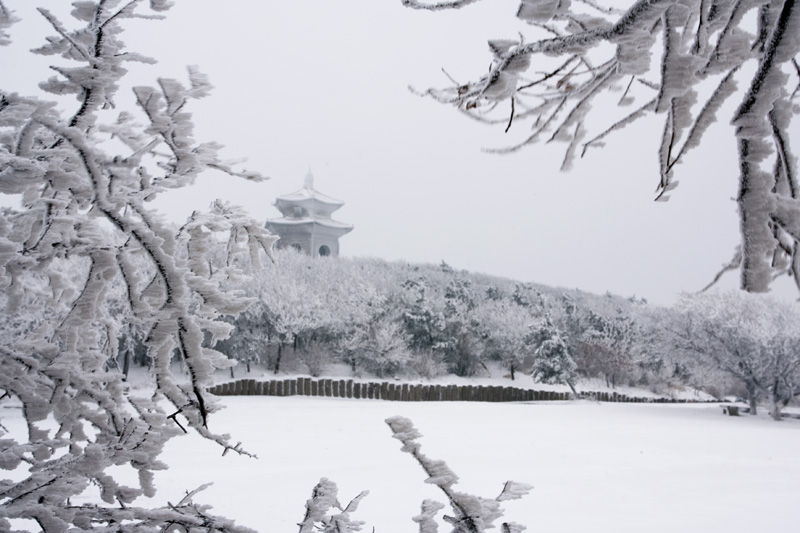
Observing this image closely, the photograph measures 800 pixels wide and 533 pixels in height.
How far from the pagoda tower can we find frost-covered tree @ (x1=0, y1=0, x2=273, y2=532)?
41068 mm

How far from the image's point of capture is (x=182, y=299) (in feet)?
3.31

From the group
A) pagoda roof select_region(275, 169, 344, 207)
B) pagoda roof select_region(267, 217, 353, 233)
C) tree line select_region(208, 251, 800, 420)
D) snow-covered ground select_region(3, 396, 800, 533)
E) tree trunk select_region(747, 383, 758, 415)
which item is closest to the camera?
snow-covered ground select_region(3, 396, 800, 533)

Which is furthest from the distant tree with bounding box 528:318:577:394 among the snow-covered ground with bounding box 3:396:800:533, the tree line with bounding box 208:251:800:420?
the snow-covered ground with bounding box 3:396:800:533

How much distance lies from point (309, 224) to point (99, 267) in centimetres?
4273

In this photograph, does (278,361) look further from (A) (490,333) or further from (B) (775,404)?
(B) (775,404)

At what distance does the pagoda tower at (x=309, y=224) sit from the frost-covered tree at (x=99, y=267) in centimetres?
4107

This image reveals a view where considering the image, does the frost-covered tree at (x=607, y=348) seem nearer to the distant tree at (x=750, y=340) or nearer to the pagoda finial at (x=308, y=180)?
the distant tree at (x=750, y=340)

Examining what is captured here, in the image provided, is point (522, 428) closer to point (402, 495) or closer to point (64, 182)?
point (402, 495)

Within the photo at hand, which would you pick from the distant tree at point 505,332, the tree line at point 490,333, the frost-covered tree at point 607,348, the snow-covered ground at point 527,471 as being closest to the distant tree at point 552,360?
the tree line at point 490,333

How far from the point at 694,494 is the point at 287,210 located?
43.0 meters

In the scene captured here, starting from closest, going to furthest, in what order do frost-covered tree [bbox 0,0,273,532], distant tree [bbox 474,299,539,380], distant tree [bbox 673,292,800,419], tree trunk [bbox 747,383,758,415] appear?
frost-covered tree [bbox 0,0,273,532] < distant tree [bbox 673,292,800,419] < tree trunk [bbox 747,383,758,415] < distant tree [bbox 474,299,539,380]

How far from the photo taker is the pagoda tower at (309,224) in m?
43.2

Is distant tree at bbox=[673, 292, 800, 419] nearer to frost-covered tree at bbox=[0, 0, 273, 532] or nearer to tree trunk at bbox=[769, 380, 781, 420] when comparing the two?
tree trunk at bbox=[769, 380, 781, 420]

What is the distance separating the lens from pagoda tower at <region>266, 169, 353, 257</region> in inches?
1703
